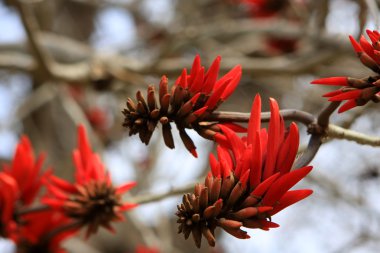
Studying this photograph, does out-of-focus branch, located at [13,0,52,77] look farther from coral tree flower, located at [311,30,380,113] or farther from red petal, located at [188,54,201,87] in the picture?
coral tree flower, located at [311,30,380,113]

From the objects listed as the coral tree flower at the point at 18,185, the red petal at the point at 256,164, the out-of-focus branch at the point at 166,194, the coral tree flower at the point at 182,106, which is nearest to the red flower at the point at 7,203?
the coral tree flower at the point at 18,185

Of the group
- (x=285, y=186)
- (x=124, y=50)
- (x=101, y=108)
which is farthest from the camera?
(x=101, y=108)

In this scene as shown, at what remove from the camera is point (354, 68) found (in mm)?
2268

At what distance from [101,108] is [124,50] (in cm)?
59

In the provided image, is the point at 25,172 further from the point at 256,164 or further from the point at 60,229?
the point at 256,164

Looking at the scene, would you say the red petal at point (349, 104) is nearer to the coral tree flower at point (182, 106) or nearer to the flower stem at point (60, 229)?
the coral tree flower at point (182, 106)

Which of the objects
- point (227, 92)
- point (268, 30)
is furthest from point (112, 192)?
point (268, 30)

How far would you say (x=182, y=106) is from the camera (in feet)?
2.19

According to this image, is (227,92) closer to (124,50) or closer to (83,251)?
(83,251)

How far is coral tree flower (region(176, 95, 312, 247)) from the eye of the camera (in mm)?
603

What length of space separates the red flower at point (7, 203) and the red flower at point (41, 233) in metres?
0.04

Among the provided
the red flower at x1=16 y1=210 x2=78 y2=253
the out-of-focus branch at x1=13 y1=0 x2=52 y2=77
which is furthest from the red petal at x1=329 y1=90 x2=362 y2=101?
the out-of-focus branch at x1=13 y1=0 x2=52 y2=77

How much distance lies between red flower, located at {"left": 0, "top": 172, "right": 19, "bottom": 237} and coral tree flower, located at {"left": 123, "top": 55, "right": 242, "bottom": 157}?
425 millimetres

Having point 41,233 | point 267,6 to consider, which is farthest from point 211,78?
point 267,6
